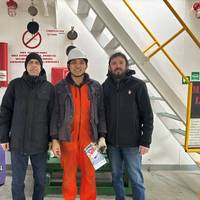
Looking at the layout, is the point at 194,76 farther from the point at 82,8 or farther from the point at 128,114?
the point at 128,114

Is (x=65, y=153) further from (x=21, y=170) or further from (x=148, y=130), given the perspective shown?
(x=148, y=130)

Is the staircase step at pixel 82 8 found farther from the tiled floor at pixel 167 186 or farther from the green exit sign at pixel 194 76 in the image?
the tiled floor at pixel 167 186

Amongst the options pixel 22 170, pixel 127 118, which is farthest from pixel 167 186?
pixel 22 170

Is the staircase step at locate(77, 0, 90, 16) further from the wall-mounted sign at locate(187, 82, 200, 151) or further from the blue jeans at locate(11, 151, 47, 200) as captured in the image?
the blue jeans at locate(11, 151, 47, 200)

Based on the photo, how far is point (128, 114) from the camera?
93.1 inches

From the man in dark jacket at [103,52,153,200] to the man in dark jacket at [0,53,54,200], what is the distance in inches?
20.7

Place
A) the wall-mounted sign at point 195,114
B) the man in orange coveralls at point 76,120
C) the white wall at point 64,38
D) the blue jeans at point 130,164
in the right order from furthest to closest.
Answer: the white wall at point 64,38
the wall-mounted sign at point 195,114
the blue jeans at point 130,164
the man in orange coveralls at point 76,120

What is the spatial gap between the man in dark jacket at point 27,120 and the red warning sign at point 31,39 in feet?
5.05

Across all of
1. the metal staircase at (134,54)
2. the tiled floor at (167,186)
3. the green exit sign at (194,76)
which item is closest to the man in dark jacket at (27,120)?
the metal staircase at (134,54)

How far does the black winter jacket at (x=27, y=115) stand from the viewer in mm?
2295

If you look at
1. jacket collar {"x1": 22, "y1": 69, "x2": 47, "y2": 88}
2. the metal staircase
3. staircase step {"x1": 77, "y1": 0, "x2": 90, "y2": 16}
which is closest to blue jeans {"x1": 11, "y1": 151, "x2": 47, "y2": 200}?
jacket collar {"x1": 22, "y1": 69, "x2": 47, "y2": 88}

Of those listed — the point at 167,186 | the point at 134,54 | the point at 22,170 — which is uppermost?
the point at 134,54

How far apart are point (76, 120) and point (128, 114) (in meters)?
0.44

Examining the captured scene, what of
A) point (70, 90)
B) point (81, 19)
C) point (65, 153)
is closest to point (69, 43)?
point (81, 19)
